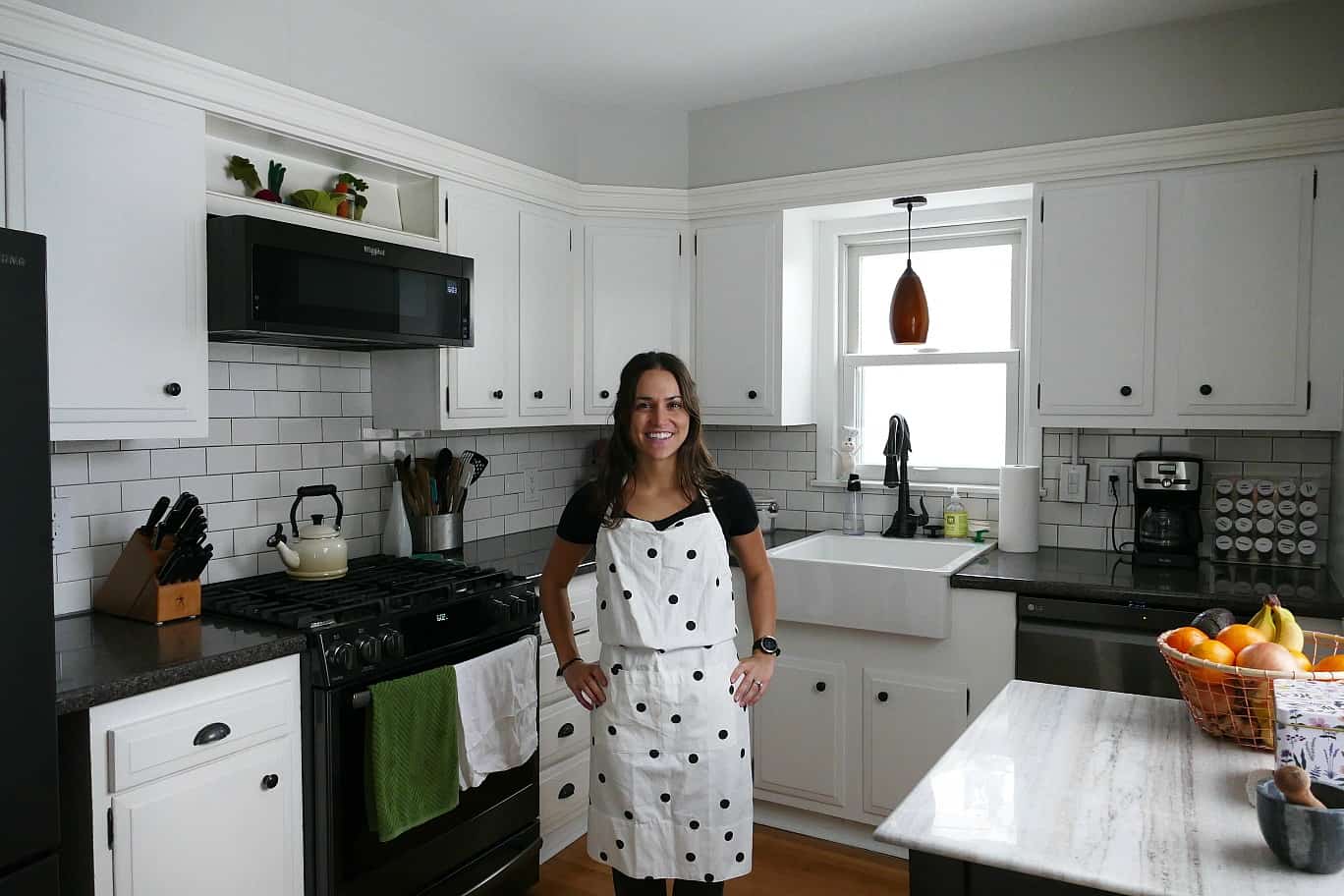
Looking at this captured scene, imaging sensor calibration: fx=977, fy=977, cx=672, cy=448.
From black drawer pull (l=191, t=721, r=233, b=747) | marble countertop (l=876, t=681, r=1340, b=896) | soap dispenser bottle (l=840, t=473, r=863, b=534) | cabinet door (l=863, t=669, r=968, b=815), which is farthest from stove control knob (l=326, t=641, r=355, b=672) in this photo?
soap dispenser bottle (l=840, t=473, r=863, b=534)

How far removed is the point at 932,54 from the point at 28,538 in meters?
2.99

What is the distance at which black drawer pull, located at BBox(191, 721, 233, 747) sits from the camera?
203cm

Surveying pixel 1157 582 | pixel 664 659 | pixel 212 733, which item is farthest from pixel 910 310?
pixel 212 733

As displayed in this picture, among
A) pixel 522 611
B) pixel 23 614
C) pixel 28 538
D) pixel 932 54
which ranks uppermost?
pixel 932 54

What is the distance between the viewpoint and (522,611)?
2.88m

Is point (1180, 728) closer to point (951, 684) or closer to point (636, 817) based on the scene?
point (636, 817)

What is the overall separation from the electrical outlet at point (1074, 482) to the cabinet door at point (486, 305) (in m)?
1.96

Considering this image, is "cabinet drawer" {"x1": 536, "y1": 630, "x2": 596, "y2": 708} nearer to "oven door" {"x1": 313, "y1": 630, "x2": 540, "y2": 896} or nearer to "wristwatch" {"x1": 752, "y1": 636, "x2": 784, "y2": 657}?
"oven door" {"x1": 313, "y1": 630, "x2": 540, "y2": 896}

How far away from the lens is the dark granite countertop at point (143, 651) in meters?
1.85

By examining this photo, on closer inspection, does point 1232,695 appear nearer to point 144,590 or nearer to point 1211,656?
point 1211,656

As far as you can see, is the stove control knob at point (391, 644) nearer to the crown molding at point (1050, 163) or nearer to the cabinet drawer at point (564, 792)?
the cabinet drawer at point (564, 792)

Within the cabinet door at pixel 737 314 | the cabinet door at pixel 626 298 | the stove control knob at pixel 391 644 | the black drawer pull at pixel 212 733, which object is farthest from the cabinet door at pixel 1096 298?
the black drawer pull at pixel 212 733

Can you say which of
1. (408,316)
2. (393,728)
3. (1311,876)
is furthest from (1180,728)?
(408,316)

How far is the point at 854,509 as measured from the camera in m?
3.86
